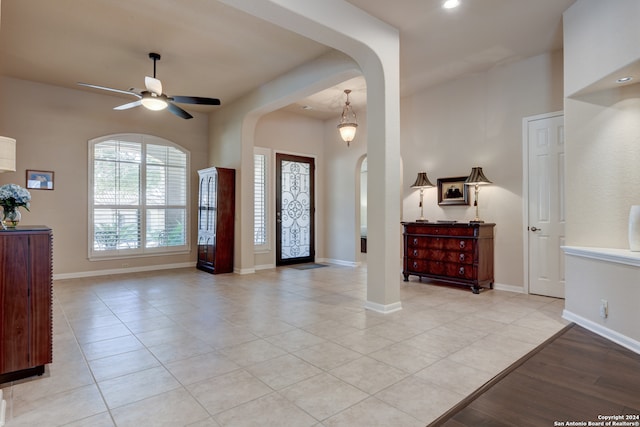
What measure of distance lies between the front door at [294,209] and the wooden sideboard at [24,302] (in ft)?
17.0

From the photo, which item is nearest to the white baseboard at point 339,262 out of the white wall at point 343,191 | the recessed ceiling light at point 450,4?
the white wall at point 343,191

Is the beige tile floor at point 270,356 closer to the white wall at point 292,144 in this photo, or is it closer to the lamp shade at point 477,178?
the lamp shade at point 477,178

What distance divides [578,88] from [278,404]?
156 inches

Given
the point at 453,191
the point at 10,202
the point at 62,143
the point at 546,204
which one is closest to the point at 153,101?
the point at 10,202

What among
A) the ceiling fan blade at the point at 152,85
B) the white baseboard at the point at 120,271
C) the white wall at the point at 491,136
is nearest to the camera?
the ceiling fan blade at the point at 152,85

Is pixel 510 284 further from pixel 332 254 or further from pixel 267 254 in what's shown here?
pixel 267 254

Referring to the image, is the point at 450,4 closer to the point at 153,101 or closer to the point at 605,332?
the point at 605,332

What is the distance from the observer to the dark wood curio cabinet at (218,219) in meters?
6.55

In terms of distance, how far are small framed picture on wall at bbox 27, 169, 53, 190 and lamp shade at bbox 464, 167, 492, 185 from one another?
672cm

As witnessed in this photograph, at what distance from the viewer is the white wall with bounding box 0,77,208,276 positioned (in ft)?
18.4

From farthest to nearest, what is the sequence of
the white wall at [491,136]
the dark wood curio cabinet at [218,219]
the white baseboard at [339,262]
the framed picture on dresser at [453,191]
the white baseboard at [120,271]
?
the white baseboard at [339,262] < the dark wood curio cabinet at [218,219] < the white baseboard at [120,271] < the framed picture on dresser at [453,191] < the white wall at [491,136]

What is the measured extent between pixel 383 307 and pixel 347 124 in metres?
3.38

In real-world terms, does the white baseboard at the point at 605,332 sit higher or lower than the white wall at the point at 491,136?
lower

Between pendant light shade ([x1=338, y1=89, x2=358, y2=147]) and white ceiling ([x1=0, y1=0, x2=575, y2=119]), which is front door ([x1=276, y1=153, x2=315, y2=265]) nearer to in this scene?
pendant light shade ([x1=338, y1=89, x2=358, y2=147])
